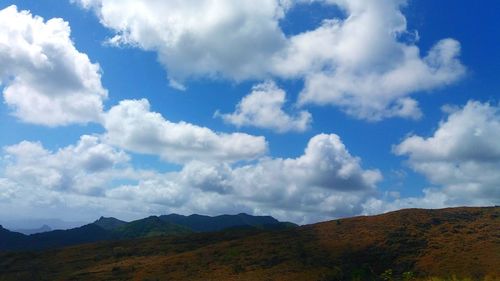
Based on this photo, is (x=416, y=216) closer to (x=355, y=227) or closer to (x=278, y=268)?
(x=355, y=227)

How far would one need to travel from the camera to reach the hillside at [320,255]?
2514 inches

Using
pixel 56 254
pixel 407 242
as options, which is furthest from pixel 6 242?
pixel 407 242

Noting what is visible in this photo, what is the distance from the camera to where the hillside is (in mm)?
63844

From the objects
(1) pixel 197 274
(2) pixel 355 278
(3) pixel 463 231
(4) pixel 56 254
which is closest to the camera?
(2) pixel 355 278

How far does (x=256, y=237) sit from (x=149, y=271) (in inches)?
906

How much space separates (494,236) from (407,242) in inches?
512

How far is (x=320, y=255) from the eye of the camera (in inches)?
2832

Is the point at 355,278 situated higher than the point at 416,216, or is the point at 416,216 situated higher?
the point at 416,216

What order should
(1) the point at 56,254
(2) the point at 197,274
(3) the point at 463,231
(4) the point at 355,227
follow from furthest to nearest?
(1) the point at 56,254
(4) the point at 355,227
(3) the point at 463,231
(2) the point at 197,274

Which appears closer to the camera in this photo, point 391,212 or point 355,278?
point 355,278

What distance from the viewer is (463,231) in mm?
76125

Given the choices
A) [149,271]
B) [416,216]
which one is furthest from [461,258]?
[149,271]

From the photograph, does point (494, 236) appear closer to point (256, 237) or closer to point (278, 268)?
point (278, 268)

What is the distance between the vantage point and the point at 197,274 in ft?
227
